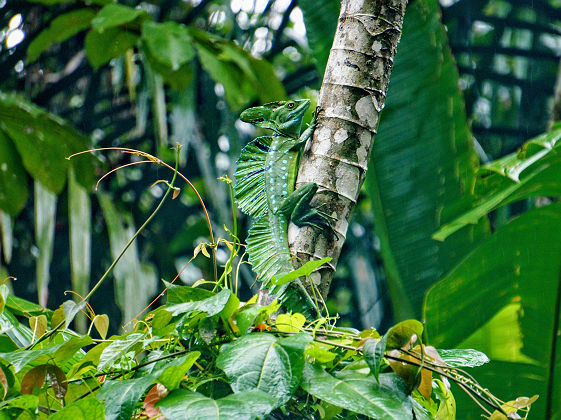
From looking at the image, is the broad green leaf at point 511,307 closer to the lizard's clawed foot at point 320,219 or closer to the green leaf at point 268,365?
the lizard's clawed foot at point 320,219

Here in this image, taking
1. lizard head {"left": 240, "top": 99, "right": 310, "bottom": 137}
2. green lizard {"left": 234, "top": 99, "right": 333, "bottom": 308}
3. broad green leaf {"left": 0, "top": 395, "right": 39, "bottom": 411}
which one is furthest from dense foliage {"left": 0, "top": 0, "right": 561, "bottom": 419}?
lizard head {"left": 240, "top": 99, "right": 310, "bottom": 137}

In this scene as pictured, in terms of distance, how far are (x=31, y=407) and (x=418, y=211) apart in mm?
1654

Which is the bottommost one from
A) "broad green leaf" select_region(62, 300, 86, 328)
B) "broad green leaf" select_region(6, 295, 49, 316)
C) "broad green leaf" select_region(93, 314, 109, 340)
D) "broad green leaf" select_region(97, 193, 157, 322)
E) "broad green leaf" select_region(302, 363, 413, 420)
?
"broad green leaf" select_region(97, 193, 157, 322)

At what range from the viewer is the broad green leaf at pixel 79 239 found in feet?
8.05

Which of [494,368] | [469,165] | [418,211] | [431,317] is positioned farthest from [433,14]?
[494,368]

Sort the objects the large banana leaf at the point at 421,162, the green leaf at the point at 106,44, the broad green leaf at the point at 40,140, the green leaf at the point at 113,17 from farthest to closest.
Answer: the green leaf at the point at 106,44 < the broad green leaf at the point at 40,140 < the green leaf at the point at 113,17 < the large banana leaf at the point at 421,162

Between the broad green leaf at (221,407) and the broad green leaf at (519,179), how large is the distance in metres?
0.90

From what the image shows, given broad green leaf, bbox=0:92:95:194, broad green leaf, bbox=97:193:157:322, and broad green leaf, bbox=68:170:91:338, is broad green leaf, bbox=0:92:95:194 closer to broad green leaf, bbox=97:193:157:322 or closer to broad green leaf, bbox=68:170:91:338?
broad green leaf, bbox=68:170:91:338

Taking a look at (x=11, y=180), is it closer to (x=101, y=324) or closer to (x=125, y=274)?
(x=125, y=274)

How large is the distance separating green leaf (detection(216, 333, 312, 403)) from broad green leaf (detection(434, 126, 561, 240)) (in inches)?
31.3

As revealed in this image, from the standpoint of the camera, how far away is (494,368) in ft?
6.03

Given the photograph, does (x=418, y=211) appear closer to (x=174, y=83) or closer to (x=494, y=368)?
(x=494, y=368)

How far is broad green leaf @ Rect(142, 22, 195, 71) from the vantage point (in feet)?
7.68

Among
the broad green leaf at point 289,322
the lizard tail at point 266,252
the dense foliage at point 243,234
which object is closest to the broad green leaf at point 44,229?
the dense foliage at point 243,234
